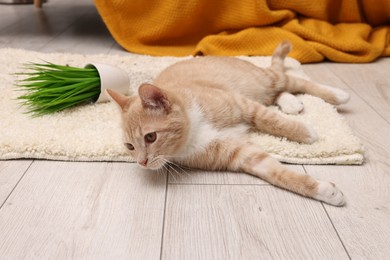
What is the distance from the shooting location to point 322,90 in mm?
1614

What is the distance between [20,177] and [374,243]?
3.45ft

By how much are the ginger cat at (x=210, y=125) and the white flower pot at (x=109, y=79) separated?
0.63 ft

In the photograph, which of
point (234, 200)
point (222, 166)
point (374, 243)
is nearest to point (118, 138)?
point (222, 166)

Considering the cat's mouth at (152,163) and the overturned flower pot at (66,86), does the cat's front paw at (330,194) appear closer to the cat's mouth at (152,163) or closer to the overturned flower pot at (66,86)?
the cat's mouth at (152,163)

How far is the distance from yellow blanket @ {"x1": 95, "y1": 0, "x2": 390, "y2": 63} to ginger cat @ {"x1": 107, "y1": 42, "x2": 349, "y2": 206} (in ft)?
2.47

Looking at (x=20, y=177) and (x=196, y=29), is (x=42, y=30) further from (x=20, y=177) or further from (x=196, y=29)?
(x=20, y=177)

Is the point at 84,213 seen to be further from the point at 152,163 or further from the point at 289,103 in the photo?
the point at 289,103

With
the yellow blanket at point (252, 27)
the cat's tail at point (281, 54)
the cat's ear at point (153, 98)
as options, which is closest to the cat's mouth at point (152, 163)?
the cat's ear at point (153, 98)

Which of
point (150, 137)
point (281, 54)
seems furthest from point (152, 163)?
point (281, 54)

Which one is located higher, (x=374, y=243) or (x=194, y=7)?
(x=374, y=243)

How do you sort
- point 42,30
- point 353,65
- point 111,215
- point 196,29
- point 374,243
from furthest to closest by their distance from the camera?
point 42,30
point 196,29
point 353,65
point 111,215
point 374,243

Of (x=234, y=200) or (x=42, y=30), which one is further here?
(x=42, y=30)

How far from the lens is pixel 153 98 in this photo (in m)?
1.08

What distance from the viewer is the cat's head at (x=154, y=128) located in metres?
1.09
